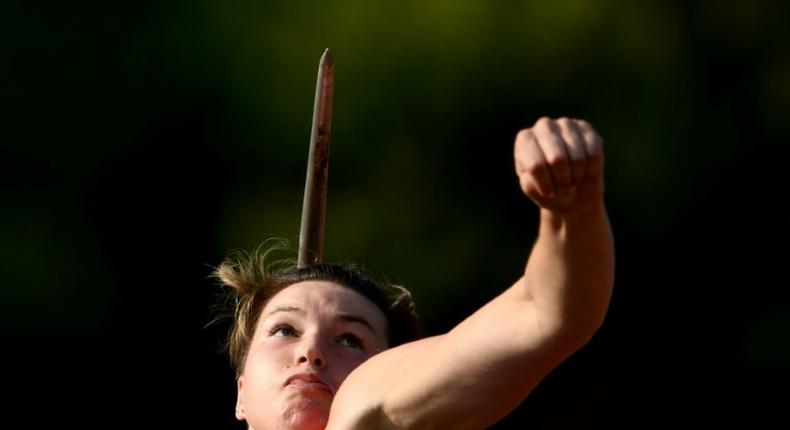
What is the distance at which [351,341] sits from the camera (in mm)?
4758

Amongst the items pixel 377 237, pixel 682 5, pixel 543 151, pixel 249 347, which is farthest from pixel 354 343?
pixel 682 5

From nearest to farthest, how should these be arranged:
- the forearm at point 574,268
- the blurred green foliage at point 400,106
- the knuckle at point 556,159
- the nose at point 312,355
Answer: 1. the knuckle at point 556,159
2. the forearm at point 574,268
3. the nose at point 312,355
4. the blurred green foliage at point 400,106

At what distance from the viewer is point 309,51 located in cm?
805

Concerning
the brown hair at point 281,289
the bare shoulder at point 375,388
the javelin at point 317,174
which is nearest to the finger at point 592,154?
the bare shoulder at point 375,388

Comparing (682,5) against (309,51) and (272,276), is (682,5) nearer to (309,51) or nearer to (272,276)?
(309,51)

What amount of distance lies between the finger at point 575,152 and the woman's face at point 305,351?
4.62 feet

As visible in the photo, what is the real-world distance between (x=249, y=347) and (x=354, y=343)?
0.44 meters

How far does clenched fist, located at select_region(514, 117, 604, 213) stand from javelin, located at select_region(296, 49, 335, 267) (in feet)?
6.69

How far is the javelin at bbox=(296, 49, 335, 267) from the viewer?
5.29 metres

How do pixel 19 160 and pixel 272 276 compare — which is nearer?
pixel 272 276

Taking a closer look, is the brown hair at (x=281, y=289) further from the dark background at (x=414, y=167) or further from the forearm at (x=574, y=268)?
the dark background at (x=414, y=167)

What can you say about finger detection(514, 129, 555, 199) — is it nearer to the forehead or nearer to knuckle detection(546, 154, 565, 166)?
knuckle detection(546, 154, 565, 166)

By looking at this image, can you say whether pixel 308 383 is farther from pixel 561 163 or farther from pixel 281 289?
pixel 561 163

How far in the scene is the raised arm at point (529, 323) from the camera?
3.26 metres
